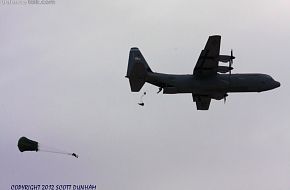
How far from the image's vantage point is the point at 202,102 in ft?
299

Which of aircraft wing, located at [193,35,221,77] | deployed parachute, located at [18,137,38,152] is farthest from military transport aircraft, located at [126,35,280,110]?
deployed parachute, located at [18,137,38,152]

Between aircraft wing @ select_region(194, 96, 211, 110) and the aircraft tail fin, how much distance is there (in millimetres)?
8096

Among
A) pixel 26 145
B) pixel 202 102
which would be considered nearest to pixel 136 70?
pixel 202 102

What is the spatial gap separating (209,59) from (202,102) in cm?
891

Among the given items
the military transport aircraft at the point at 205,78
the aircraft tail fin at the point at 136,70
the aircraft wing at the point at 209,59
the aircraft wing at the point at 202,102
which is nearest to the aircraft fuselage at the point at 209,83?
the military transport aircraft at the point at 205,78

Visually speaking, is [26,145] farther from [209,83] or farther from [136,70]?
[209,83]

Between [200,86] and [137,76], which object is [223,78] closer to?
[200,86]

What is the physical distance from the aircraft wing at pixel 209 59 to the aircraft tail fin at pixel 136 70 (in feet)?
17.2

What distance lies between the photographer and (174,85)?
8344 centimetres

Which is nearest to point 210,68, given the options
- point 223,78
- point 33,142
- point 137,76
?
point 223,78

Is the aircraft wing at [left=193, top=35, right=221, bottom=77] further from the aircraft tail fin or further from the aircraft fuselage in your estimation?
the aircraft tail fin

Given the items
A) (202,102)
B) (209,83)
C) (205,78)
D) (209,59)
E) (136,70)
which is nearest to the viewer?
(136,70)

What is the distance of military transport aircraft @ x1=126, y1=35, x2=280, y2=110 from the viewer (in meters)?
82.5

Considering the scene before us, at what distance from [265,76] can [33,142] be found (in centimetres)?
2562
